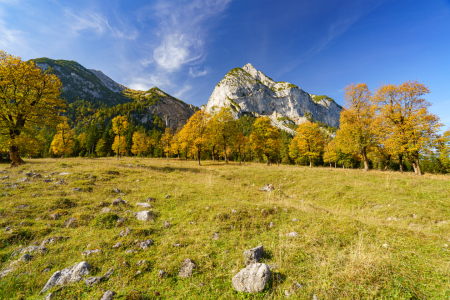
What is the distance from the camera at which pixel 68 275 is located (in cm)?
390

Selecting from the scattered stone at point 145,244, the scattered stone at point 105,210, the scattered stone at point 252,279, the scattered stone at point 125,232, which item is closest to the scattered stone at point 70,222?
the scattered stone at point 105,210

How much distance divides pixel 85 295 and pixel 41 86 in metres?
25.4

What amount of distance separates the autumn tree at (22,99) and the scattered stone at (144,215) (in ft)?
61.9

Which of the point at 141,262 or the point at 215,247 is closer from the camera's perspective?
the point at 141,262

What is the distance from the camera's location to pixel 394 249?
182 inches

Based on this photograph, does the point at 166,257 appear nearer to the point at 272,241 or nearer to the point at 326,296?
the point at 272,241

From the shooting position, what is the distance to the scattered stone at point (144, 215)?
23.2 feet

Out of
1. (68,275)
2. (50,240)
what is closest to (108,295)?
(68,275)

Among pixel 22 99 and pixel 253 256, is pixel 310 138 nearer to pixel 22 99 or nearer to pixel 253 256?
pixel 253 256

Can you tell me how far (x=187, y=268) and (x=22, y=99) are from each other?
25939 millimetres

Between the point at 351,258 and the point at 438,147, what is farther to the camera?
the point at 438,147

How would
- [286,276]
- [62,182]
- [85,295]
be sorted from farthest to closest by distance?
1. [62,182]
2. [286,276]
3. [85,295]

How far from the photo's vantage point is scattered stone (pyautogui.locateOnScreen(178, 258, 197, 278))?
4.05 meters

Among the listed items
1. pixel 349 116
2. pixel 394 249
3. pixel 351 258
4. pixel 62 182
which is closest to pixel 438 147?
pixel 349 116
